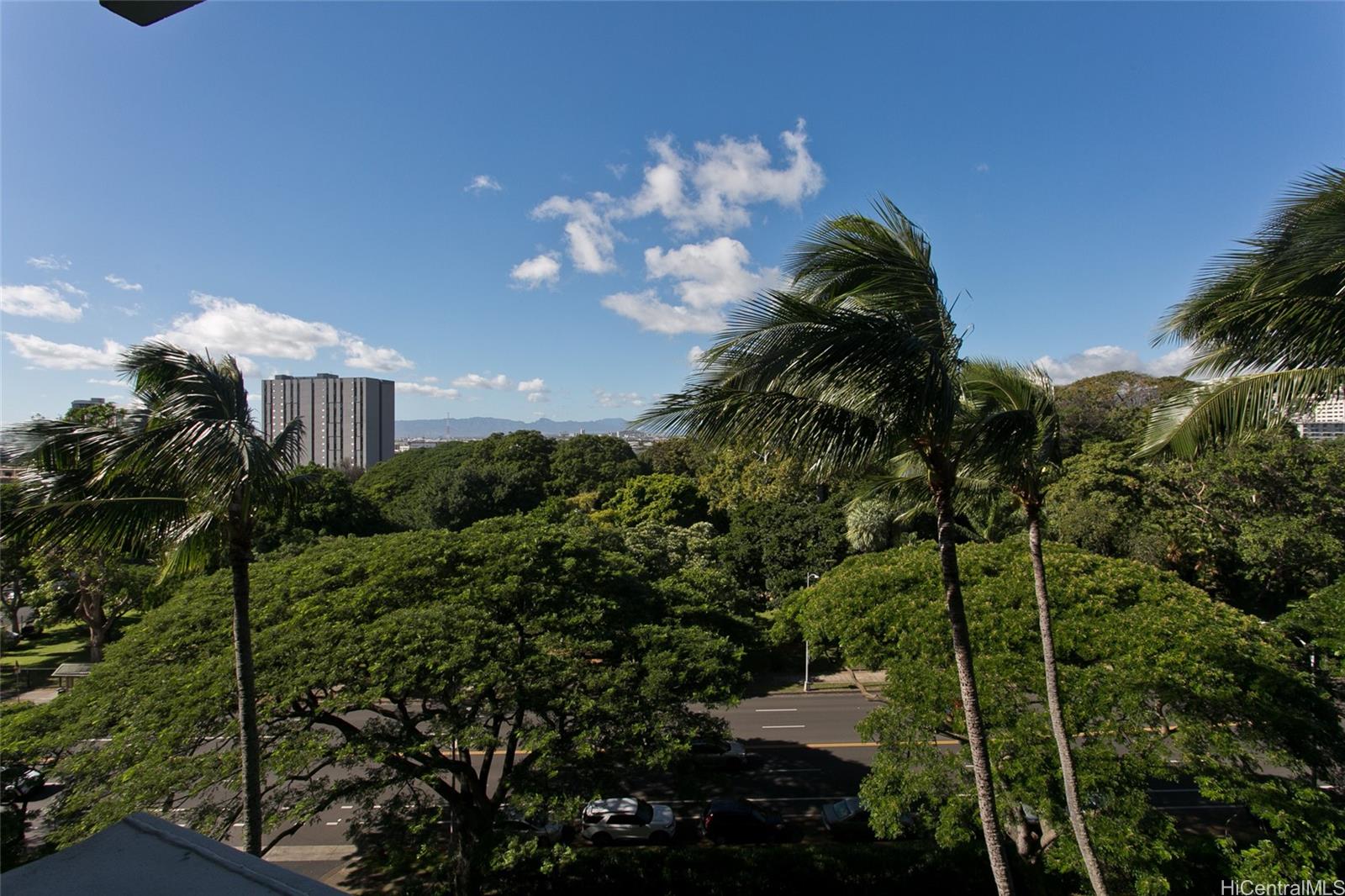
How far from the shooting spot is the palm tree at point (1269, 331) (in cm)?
609

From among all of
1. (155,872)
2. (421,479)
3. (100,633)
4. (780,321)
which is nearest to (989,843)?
(780,321)

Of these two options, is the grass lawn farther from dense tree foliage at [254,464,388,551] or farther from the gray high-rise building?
the gray high-rise building

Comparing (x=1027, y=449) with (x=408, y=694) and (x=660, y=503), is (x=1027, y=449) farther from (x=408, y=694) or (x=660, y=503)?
(x=660, y=503)

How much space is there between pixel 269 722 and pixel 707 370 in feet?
30.1

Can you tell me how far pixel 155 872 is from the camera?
9.56 feet

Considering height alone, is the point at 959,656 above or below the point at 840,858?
above

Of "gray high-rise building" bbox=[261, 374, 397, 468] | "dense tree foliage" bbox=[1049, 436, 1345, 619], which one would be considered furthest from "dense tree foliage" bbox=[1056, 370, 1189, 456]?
"gray high-rise building" bbox=[261, 374, 397, 468]

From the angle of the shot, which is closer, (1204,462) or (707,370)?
(707,370)

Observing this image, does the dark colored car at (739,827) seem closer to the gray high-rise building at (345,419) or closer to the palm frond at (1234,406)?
the palm frond at (1234,406)

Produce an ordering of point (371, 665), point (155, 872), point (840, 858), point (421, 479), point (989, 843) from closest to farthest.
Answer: point (155, 872) → point (989, 843) → point (371, 665) → point (840, 858) → point (421, 479)

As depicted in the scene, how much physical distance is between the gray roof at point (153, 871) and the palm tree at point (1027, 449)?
21.9 ft

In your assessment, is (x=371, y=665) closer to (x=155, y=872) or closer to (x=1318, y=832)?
(x=155, y=872)

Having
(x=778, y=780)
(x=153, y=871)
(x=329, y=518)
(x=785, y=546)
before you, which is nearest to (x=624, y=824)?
(x=778, y=780)

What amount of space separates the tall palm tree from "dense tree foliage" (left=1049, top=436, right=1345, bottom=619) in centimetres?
2900
